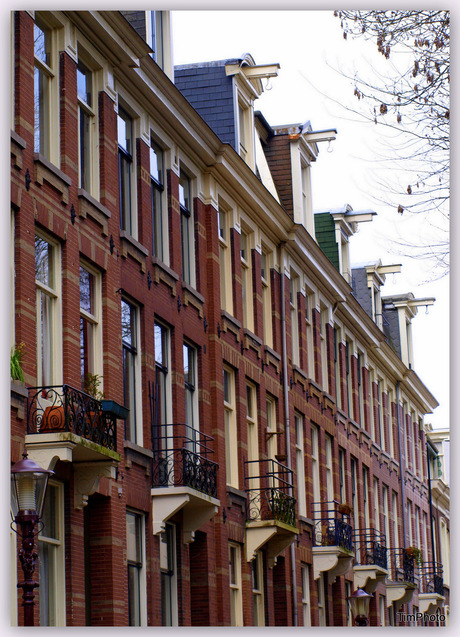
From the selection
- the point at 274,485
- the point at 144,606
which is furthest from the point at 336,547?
the point at 144,606

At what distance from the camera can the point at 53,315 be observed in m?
17.8

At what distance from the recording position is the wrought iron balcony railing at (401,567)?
40.9 metres

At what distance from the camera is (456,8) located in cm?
1353

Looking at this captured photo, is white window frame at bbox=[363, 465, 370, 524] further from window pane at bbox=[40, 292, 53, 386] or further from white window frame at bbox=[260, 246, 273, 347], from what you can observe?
window pane at bbox=[40, 292, 53, 386]

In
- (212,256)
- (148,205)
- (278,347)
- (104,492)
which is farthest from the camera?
(278,347)

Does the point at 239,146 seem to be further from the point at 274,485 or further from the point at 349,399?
the point at 349,399

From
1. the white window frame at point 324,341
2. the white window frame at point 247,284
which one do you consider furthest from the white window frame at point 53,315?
the white window frame at point 324,341

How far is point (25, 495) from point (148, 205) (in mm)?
10253

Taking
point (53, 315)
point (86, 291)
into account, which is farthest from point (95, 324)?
point (53, 315)

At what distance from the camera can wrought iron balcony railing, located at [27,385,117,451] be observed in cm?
1611

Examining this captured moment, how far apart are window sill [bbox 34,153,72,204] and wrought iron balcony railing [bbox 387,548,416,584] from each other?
25.1 m

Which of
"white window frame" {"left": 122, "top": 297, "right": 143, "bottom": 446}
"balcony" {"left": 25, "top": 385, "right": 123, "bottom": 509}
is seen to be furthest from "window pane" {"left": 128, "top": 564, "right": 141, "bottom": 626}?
"balcony" {"left": 25, "top": 385, "right": 123, "bottom": 509}

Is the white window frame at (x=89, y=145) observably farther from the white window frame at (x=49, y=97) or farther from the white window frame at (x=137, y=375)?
the white window frame at (x=137, y=375)

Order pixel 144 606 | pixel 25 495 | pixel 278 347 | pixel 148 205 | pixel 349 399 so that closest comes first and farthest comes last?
pixel 25 495, pixel 144 606, pixel 148 205, pixel 278 347, pixel 349 399
